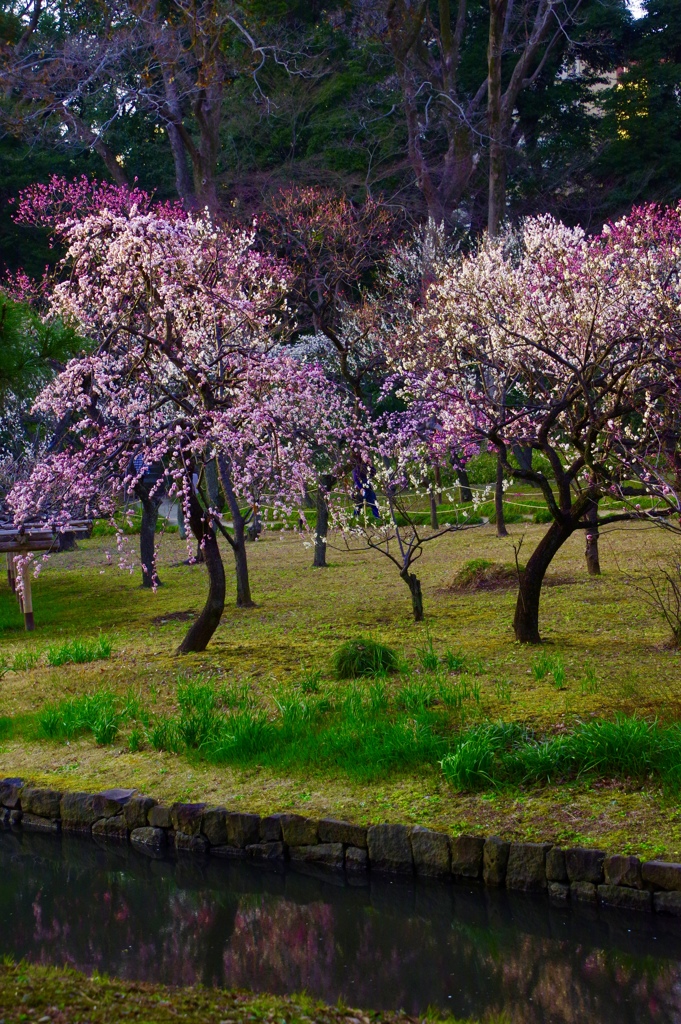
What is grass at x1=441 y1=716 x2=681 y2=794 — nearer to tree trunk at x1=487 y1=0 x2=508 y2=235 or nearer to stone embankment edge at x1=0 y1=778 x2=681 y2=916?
stone embankment edge at x1=0 y1=778 x2=681 y2=916

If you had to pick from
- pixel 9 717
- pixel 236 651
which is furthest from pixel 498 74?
pixel 9 717

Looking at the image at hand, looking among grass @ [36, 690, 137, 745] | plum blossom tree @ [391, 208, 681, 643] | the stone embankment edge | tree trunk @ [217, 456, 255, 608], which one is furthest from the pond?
tree trunk @ [217, 456, 255, 608]

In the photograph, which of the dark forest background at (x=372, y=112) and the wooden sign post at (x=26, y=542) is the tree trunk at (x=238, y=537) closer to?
the wooden sign post at (x=26, y=542)

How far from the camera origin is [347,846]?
571cm

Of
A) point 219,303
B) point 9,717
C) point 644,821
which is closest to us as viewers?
point 644,821

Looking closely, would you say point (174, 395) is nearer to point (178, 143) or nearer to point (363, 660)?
point (363, 660)

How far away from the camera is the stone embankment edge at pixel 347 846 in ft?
16.4

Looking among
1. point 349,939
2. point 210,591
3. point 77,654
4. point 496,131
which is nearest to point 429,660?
point 210,591

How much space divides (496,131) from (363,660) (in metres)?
17.4

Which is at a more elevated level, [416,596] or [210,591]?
[210,591]

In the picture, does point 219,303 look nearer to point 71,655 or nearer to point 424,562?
point 71,655

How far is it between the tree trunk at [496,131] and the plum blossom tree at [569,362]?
2840mm

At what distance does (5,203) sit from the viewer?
27.4 m

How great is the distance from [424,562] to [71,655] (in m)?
6.41
